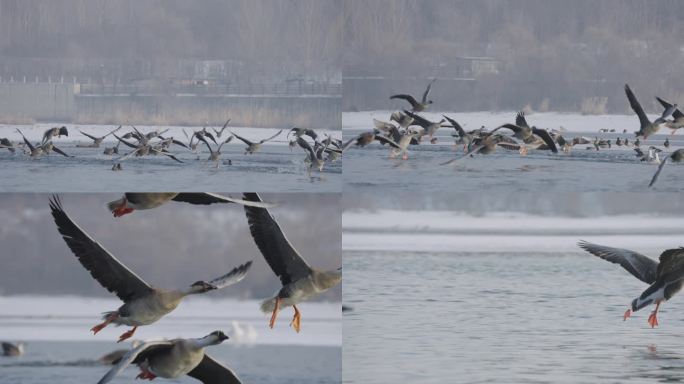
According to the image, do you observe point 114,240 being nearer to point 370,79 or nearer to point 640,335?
point 370,79

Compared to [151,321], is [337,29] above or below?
above

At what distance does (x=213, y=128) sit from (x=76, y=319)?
175 cm

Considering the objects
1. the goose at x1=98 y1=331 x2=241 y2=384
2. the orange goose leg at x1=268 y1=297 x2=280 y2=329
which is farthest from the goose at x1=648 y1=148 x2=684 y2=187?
the goose at x1=98 y1=331 x2=241 y2=384

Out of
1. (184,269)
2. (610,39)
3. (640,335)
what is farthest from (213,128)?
(640,335)

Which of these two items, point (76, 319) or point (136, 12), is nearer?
point (136, 12)

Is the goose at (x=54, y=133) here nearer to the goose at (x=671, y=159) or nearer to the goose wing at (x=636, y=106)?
the goose wing at (x=636, y=106)

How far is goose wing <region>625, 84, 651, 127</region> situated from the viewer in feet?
33.3

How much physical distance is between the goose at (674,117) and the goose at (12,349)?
13.7ft

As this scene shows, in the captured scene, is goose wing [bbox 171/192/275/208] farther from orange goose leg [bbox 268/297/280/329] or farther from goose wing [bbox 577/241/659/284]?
goose wing [bbox 577/241/659/284]

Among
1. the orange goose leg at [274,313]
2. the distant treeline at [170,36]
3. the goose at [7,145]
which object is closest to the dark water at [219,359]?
the orange goose leg at [274,313]

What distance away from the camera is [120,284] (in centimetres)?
1052

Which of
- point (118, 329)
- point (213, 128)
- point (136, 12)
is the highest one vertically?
point (136, 12)

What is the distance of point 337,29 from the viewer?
33.1ft

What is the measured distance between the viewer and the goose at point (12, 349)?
10.6 metres
